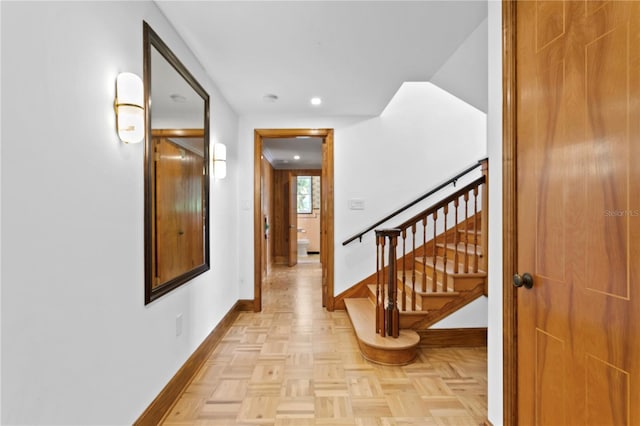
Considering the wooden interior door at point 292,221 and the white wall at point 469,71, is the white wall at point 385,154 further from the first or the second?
the wooden interior door at point 292,221

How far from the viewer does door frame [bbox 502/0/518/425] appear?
134 cm

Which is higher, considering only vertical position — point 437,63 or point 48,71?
point 437,63

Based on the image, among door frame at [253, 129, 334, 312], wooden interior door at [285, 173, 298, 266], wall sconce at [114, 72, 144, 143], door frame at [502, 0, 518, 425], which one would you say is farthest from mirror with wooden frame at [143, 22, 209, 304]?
wooden interior door at [285, 173, 298, 266]

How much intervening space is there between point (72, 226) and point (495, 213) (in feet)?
5.83

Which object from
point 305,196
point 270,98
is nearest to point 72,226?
point 270,98

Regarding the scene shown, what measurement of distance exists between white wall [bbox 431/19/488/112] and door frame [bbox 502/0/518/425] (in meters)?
0.77

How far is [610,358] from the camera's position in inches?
36.7

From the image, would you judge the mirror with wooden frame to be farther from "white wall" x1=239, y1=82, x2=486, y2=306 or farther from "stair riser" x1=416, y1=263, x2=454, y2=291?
"stair riser" x1=416, y1=263, x2=454, y2=291

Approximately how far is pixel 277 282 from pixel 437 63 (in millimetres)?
4024

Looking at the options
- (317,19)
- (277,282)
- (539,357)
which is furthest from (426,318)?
(277,282)

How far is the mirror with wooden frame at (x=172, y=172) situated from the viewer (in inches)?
66.0

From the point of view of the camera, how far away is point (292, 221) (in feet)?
23.1

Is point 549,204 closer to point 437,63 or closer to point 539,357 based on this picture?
point 539,357

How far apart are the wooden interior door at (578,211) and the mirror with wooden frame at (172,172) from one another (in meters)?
1.78
